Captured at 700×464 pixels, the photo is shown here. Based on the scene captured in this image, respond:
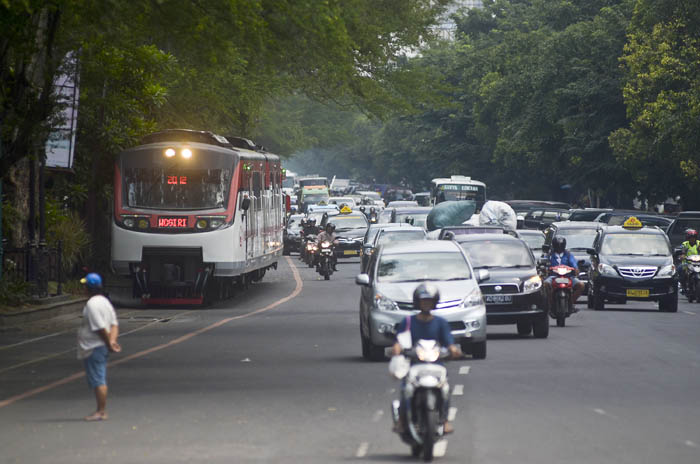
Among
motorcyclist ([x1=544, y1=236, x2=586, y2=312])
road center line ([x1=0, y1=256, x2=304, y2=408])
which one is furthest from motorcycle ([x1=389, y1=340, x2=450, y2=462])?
motorcyclist ([x1=544, y1=236, x2=586, y2=312])

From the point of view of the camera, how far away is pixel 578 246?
35062mm

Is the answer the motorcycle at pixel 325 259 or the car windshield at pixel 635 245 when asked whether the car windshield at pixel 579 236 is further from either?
the motorcycle at pixel 325 259

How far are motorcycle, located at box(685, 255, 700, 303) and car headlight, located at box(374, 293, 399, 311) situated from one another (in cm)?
1675

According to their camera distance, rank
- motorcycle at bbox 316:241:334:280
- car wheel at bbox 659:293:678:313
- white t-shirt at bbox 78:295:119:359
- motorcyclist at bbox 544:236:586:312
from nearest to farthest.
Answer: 1. white t-shirt at bbox 78:295:119:359
2. motorcyclist at bbox 544:236:586:312
3. car wheel at bbox 659:293:678:313
4. motorcycle at bbox 316:241:334:280

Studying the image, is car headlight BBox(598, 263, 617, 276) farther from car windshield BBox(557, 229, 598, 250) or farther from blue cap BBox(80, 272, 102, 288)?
blue cap BBox(80, 272, 102, 288)

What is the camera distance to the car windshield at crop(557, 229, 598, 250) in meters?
35.2

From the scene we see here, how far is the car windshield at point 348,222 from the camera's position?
168ft

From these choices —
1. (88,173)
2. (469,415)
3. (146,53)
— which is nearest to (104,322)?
(469,415)

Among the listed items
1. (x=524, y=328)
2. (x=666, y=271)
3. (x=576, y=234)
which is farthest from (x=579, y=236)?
(x=524, y=328)

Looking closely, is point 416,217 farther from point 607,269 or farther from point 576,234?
point 607,269

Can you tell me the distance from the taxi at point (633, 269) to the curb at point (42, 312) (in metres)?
11.3

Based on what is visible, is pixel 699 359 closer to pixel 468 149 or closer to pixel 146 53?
pixel 146 53

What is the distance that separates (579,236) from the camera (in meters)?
35.4

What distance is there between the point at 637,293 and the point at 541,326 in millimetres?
7822
